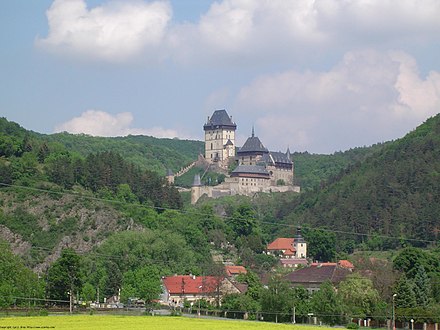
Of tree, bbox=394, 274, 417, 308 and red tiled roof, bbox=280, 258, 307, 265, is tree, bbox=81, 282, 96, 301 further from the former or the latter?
red tiled roof, bbox=280, 258, 307, 265

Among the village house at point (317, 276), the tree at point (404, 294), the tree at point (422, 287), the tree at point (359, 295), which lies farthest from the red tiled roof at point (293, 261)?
the tree at point (404, 294)

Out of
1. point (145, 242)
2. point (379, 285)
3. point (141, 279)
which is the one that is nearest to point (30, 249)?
point (145, 242)

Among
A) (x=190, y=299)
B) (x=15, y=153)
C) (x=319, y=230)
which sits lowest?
(x=190, y=299)

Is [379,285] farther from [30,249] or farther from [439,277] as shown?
[30,249]

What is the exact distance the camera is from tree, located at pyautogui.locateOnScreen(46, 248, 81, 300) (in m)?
Answer: 122

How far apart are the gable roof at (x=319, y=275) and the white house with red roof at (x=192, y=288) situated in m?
10.1

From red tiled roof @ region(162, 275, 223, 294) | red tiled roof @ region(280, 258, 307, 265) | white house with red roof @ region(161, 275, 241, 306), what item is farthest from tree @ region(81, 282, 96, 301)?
red tiled roof @ region(280, 258, 307, 265)

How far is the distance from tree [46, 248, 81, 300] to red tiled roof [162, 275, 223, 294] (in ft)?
68.5

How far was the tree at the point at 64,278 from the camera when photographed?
122 m

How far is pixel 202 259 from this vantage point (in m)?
170

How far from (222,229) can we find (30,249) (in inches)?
1914

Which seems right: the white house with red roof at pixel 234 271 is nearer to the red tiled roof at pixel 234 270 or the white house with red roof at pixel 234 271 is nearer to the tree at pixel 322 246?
the red tiled roof at pixel 234 270

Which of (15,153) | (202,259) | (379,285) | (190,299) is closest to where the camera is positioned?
(379,285)

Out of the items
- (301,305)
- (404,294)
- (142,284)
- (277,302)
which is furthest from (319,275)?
(277,302)
